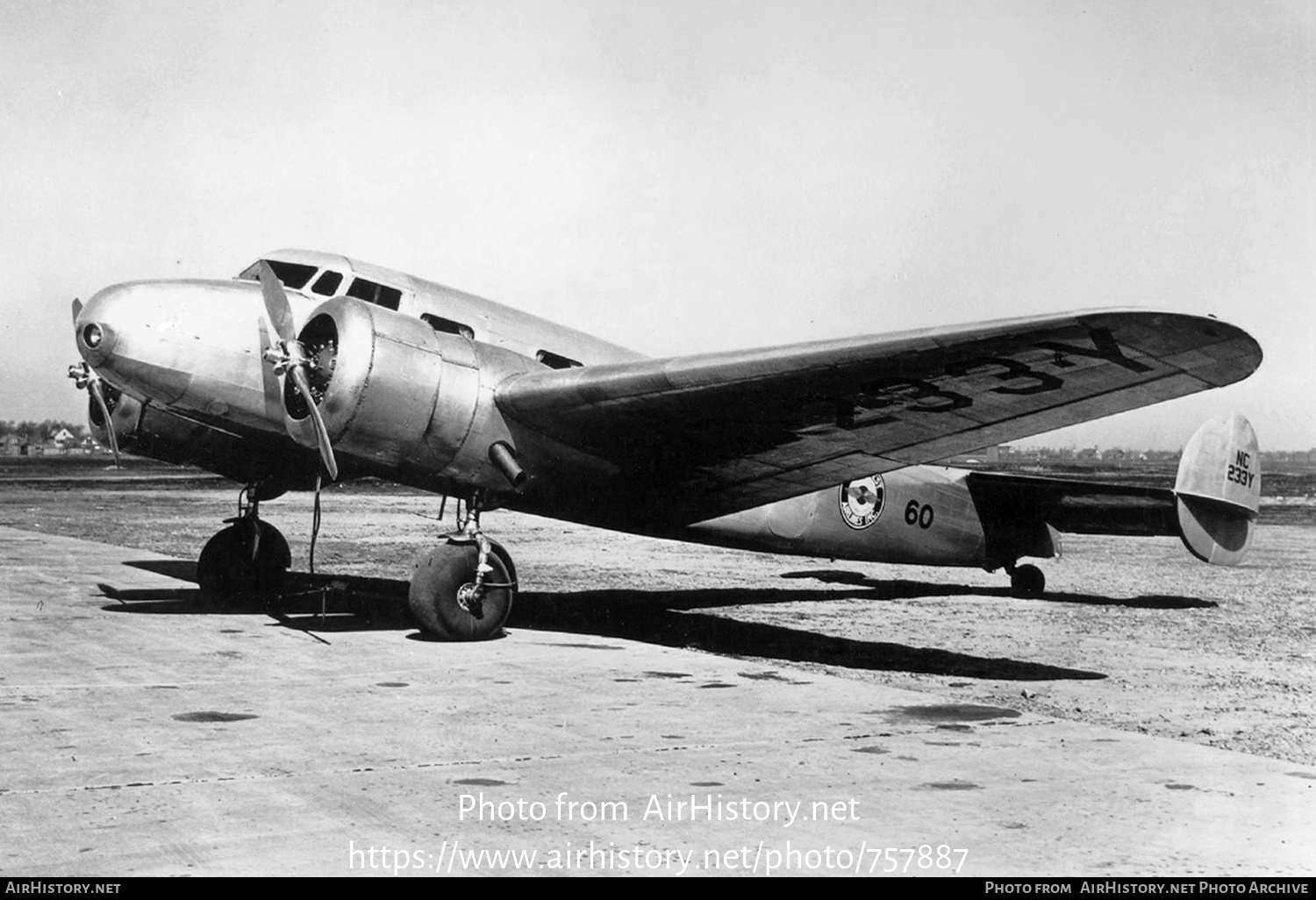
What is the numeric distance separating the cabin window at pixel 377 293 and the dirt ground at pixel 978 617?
3.19m

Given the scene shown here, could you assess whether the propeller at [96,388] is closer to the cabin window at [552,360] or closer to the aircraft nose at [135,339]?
the aircraft nose at [135,339]

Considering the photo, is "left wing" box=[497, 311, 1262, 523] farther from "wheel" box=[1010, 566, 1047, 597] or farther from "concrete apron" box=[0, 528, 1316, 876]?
"wheel" box=[1010, 566, 1047, 597]

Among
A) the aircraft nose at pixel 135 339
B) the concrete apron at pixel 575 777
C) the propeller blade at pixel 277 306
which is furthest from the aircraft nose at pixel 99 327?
the concrete apron at pixel 575 777

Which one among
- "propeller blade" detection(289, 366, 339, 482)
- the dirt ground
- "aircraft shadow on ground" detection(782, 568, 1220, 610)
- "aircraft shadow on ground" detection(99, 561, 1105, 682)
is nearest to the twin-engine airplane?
"propeller blade" detection(289, 366, 339, 482)

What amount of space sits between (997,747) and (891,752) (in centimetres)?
62

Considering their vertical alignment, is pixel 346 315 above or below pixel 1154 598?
above

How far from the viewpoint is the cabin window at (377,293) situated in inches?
408

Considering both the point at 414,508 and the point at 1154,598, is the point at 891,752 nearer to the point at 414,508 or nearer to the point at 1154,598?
the point at 1154,598

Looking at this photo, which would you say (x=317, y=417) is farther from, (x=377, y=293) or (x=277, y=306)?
(x=377, y=293)

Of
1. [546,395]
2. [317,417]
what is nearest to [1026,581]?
[546,395]

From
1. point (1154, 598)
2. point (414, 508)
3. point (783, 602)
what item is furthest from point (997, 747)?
point (414, 508)

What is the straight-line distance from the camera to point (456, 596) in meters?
9.62

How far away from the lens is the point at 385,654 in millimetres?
9062

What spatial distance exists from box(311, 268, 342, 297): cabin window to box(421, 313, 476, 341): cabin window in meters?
0.84
